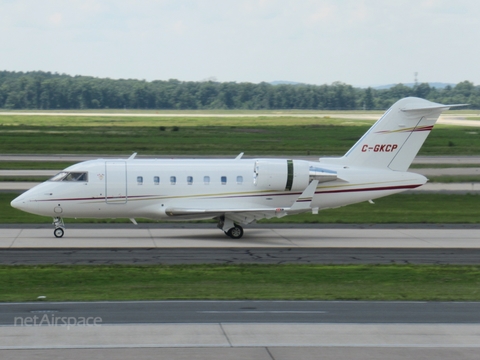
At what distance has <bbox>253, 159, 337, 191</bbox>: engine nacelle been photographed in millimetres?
30906

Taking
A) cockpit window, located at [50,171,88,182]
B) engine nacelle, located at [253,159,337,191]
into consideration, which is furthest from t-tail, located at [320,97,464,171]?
cockpit window, located at [50,171,88,182]

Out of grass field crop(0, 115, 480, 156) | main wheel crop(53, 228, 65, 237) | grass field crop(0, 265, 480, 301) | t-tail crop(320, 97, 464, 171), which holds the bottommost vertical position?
grass field crop(0, 115, 480, 156)

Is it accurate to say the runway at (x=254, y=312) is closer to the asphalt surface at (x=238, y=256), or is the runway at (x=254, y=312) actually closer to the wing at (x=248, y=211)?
the asphalt surface at (x=238, y=256)

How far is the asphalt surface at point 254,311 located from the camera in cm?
1716

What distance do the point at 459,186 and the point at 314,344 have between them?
Answer: 37043mm

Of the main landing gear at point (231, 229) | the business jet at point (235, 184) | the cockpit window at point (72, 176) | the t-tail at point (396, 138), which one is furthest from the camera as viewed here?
the t-tail at point (396, 138)

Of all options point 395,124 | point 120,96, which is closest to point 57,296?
point 395,124

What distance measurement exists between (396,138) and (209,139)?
182ft

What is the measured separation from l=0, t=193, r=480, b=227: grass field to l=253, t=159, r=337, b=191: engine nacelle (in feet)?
19.2

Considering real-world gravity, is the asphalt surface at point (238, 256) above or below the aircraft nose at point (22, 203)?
below

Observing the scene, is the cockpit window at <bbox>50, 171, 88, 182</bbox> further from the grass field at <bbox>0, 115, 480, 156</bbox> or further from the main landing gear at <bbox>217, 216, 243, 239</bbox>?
the grass field at <bbox>0, 115, 480, 156</bbox>

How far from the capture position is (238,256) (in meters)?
27.1

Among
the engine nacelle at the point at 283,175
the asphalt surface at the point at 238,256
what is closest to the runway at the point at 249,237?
the asphalt surface at the point at 238,256

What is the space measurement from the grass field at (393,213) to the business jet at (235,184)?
509 cm
